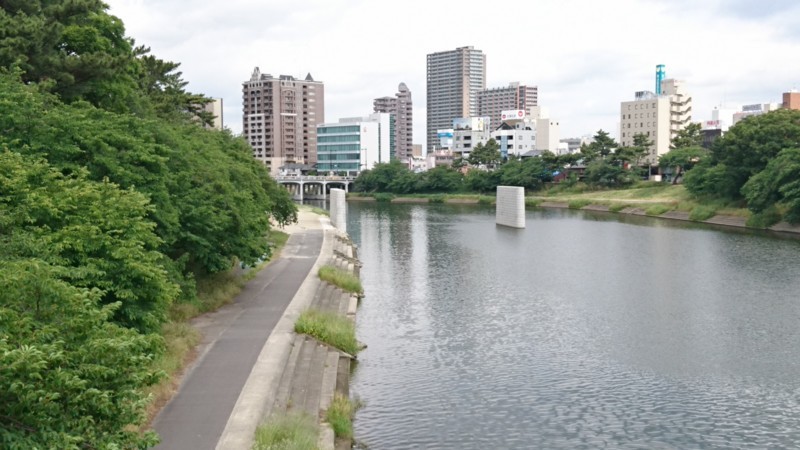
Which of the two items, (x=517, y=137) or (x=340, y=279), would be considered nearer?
(x=340, y=279)

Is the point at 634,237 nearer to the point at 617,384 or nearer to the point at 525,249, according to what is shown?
the point at 525,249

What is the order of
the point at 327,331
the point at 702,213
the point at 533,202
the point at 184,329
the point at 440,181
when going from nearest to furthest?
the point at 184,329, the point at 327,331, the point at 702,213, the point at 533,202, the point at 440,181

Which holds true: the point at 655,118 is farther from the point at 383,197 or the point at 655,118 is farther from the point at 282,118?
the point at 282,118

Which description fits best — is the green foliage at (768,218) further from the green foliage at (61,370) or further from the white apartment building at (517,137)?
the white apartment building at (517,137)

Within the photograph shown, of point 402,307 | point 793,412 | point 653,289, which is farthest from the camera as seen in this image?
point 653,289

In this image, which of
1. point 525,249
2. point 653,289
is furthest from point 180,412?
point 525,249

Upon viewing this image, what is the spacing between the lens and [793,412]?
16953mm

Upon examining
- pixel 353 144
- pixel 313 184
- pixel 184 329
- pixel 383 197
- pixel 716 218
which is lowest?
pixel 184 329

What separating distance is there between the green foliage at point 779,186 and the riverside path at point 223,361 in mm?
37128

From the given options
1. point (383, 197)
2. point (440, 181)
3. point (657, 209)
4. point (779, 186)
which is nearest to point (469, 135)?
point (440, 181)

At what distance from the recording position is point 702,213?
64.3 metres

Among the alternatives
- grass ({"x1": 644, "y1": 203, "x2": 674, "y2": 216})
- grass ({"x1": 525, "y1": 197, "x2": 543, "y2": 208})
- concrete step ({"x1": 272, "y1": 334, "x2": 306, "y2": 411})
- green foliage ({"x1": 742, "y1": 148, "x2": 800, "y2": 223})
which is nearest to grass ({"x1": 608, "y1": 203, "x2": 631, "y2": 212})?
grass ({"x1": 644, "y1": 203, "x2": 674, "y2": 216})

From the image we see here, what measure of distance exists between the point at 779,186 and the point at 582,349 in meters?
38.5

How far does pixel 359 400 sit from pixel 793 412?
32.7 feet
